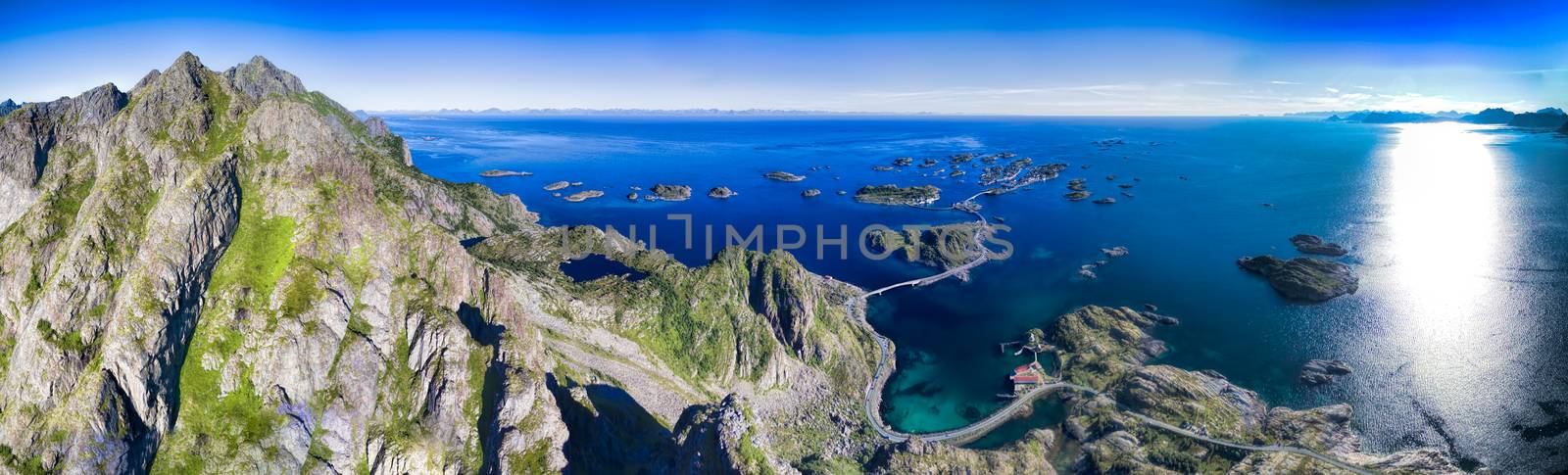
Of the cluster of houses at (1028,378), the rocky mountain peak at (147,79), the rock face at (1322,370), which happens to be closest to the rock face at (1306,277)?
the rock face at (1322,370)

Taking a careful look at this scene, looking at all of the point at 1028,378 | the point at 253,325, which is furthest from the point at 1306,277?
the point at 253,325

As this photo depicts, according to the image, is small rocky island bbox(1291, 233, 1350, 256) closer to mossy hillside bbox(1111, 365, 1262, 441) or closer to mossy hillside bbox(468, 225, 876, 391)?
mossy hillside bbox(1111, 365, 1262, 441)

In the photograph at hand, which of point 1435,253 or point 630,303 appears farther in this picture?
point 1435,253

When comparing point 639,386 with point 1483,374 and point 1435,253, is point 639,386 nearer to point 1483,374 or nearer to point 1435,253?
point 1483,374

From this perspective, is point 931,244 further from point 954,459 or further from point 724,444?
point 724,444

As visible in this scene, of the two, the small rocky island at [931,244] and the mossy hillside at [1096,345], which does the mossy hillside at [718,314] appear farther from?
the small rocky island at [931,244]

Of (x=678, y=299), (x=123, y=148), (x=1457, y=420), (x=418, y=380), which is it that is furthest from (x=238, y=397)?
(x=1457, y=420)

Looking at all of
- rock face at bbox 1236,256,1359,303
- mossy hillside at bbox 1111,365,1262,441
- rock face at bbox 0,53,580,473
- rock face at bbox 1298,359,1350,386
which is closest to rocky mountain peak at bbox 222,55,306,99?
rock face at bbox 0,53,580,473
